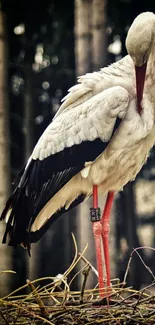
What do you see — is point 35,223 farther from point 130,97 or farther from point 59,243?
point 59,243

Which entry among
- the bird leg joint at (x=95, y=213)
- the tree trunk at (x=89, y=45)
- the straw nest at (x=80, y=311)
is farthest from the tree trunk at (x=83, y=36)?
the straw nest at (x=80, y=311)

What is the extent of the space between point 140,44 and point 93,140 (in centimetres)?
36

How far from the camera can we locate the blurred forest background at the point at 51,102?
5.40 metres

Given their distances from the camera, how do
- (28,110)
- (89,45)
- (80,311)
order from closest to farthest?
(80,311) < (89,45) < (28,110)

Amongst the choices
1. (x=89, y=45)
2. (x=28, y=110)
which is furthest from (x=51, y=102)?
(x=89, y=45)

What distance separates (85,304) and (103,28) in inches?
119

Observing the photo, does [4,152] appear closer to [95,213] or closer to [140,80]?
[95,213]

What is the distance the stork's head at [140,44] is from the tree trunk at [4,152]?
2.40 m

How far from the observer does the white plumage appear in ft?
9.53

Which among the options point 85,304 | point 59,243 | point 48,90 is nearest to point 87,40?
point 48,90

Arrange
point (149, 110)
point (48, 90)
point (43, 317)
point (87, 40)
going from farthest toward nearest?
point (48, 90), point (87, 40), point (149, 110), point (43, 317)

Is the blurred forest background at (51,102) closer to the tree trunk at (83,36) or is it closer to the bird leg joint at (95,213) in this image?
the tree trunk at (83,36)

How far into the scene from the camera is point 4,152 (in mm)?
5301

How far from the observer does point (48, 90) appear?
6.30 metres
